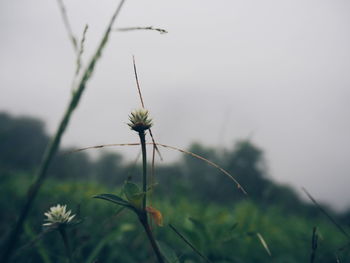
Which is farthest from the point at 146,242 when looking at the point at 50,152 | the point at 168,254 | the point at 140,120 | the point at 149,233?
the point at 50,152

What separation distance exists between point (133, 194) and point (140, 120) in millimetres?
201

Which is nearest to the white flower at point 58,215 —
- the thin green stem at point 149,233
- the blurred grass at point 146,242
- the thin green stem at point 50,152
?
the blurred grass at point 146,242

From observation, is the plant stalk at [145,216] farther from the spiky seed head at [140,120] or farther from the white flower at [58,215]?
the white flower at [58,215]

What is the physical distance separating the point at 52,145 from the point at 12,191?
3117 millimetres

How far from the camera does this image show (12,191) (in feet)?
10.1

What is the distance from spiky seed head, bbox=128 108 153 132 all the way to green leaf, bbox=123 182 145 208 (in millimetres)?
157

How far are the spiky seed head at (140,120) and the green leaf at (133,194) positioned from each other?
6.2 inches

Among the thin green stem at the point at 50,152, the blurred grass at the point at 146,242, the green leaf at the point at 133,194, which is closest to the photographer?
the thin green stem at the point at 50,152

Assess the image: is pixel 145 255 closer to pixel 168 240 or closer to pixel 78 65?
pixel 168 240

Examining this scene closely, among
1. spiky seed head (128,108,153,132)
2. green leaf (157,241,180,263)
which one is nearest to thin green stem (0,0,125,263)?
spiky seed head (128,108,153,132)

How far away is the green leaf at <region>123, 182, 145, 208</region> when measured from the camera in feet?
2.38

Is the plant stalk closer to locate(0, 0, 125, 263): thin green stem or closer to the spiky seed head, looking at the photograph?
the spiky seed head

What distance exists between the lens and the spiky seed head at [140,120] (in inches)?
29.5

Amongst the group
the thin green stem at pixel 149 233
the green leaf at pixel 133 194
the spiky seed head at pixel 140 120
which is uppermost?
the spiky seed head at pixel 140 120
